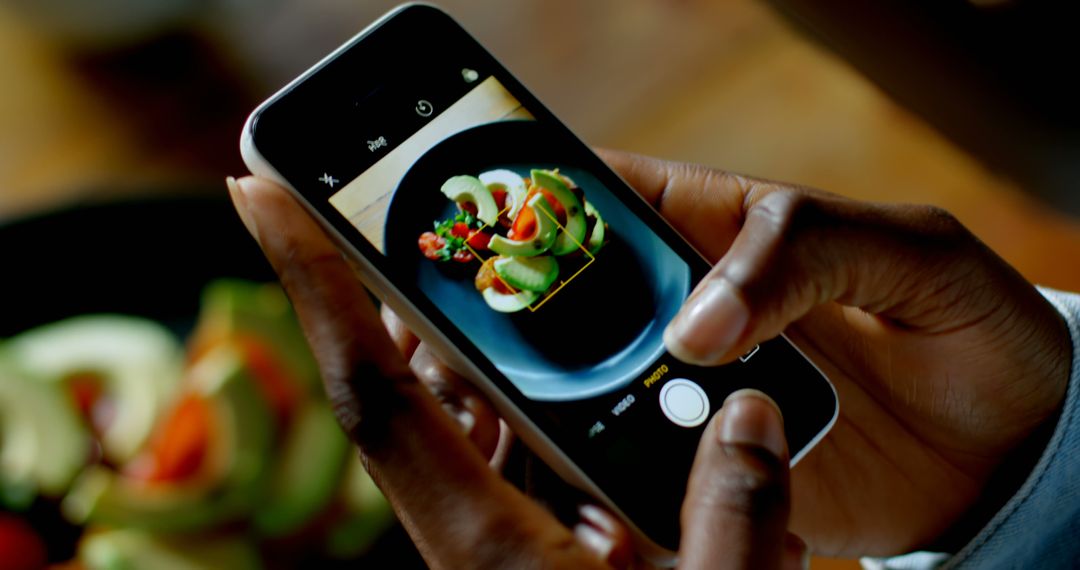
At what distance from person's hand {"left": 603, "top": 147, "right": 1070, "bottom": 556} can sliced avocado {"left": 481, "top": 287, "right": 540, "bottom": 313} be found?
10cm

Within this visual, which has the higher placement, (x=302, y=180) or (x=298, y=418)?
(x=302, y=180)

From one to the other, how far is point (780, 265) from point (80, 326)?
0.52 m

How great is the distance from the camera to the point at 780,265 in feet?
1.37

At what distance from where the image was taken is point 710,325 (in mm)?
391

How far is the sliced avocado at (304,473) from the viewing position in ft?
1.91

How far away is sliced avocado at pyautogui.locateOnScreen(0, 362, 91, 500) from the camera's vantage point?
583 mm

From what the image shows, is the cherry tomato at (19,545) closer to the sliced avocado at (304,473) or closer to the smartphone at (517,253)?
the sliced avocado at (304,473)

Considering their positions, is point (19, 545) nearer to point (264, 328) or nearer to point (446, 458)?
point (264, 328)

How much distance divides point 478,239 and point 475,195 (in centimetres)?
3

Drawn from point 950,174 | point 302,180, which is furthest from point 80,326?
point 950,174

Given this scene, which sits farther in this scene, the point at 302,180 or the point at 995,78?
the point at 995,78

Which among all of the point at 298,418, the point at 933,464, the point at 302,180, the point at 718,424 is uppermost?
the point at 302,180

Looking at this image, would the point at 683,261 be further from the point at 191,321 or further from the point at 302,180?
the point at 191,321

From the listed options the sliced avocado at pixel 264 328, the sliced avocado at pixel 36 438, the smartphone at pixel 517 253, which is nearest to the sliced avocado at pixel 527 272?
the smartphone at pixel 517 253
